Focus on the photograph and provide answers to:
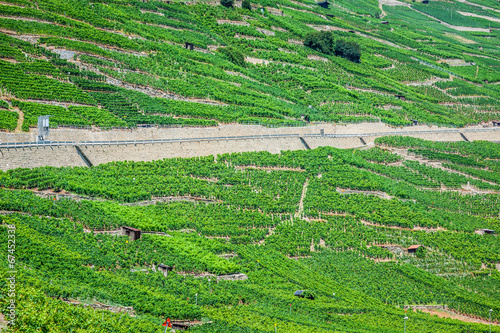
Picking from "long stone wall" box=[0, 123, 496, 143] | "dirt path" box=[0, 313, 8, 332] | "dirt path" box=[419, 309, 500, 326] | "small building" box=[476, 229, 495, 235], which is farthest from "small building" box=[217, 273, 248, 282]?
"small building" box=[476, 229, 495, 235]

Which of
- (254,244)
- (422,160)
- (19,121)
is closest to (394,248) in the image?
(254,244)

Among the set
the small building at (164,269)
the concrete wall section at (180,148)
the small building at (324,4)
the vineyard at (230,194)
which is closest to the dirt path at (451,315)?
the vineyard at (230,194)

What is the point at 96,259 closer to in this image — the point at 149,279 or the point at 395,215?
the point at 149,279

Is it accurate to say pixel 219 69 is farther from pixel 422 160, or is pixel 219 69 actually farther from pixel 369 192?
pixel 369 192

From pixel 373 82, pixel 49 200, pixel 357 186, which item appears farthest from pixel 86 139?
pixel 373 82

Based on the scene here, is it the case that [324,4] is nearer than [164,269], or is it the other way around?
[164,269]

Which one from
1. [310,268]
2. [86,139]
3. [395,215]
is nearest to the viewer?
[310,268]
